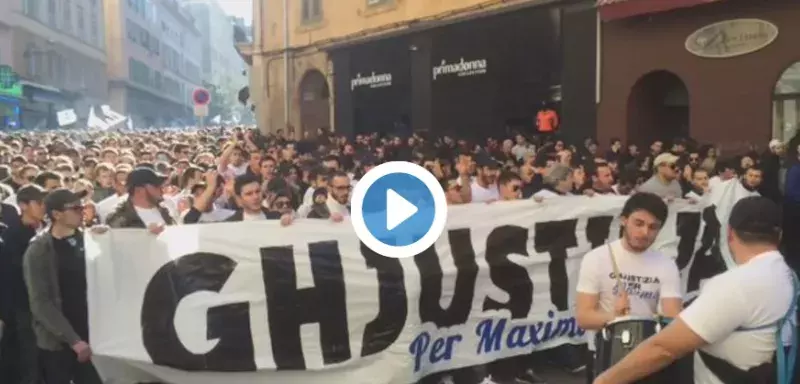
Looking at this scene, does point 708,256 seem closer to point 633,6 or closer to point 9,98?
point 633,6

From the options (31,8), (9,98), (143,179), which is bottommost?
(143,179)

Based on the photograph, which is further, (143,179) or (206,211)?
(206,211)

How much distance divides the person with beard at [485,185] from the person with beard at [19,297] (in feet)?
13.9

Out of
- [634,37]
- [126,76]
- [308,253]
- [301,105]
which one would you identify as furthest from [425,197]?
[126,76]

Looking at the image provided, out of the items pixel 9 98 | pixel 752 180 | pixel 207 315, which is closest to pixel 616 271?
pixel 207 315

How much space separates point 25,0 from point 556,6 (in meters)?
38.2

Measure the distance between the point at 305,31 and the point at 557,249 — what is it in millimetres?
23976

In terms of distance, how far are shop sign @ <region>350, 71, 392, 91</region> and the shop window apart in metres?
12.4

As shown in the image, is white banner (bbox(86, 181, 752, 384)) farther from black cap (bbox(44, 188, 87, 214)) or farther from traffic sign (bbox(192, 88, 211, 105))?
traffic sign (bbox(192, 88, 211, 105))

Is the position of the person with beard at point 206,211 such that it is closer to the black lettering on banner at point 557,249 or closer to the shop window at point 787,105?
the black lettering on banner at point 557,249

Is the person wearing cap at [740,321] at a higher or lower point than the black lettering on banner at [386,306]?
higher

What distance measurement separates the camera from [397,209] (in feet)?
18.1

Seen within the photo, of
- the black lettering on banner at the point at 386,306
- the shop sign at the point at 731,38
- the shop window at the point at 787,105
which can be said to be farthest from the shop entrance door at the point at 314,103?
the black lettering on banner at the point at 386,306

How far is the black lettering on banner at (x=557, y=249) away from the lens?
696 centimetres
